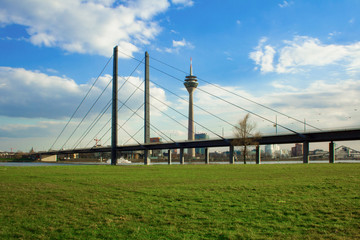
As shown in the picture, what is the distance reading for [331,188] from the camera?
15.3 metres

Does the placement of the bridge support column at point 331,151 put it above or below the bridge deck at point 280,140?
below

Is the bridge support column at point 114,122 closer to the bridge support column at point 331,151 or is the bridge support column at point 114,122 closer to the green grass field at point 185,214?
the bridge support column at point 331,151

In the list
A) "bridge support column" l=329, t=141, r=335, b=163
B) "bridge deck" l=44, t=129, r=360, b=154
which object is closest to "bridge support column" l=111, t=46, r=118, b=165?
"bridge deck" l=44, t=129, r=360, b=154

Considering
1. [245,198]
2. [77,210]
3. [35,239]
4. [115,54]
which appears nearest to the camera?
[35,239]

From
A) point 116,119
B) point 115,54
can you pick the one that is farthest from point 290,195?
point 115,54

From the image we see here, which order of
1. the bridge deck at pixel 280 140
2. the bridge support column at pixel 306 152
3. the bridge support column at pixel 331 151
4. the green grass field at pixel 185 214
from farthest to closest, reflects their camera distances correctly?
1. the bridge support column at pixel 306 152
2. the bridge deck at pixel 280 140
3. the bridge support column at pixel 331 151
4. the green grass field at pixel 185 214

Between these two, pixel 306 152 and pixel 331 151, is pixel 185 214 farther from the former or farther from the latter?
pixel 306 152

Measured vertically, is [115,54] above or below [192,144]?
above

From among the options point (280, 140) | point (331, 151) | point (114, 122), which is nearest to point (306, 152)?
point (331, 151)

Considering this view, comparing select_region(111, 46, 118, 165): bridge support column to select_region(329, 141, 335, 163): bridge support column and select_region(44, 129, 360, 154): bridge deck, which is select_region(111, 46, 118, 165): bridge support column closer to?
select_region(44, 129, 360, 154): bridge deck

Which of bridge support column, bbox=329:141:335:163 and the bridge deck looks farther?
the bridge deck

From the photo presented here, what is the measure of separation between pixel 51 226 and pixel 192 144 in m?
96.7

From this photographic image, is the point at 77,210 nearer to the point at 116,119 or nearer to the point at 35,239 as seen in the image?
the point at 35,239

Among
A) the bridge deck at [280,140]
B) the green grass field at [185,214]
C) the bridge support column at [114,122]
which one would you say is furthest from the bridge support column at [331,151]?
the green grass field at [185,214]
